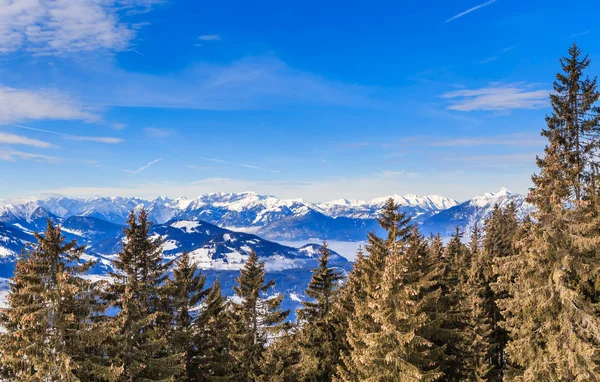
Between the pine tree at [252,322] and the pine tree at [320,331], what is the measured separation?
6.72 feet

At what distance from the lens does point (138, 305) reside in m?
19.9

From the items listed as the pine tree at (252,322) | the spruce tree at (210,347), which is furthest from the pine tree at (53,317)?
the pine tree at (252,322)

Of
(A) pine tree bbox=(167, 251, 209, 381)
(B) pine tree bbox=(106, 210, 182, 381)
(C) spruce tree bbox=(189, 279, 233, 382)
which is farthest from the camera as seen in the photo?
(C) spruce tree bbox=(189, 279, 233, 382)

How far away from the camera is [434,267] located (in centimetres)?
2267

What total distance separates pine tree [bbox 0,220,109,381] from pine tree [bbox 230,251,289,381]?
11.4m

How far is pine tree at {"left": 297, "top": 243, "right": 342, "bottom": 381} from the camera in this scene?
26.6 metres

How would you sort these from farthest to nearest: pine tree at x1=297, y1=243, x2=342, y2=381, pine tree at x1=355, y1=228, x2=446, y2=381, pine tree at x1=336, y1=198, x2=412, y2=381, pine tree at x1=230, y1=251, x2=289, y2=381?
pine tree at x1=230, y1=251, x2=289, y2=381 → pine tree at x1=297, y1=243, x2=342, y2=381 → pine tree at x1=336, y1=198, x2=412, y2=381 → pine tree at x1=355, y1=228, x2=446, y2=381

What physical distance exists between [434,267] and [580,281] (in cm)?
700

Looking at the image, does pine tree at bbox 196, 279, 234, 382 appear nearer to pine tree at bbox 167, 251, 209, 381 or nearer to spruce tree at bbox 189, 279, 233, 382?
spruce tree at bbox 189, 279, 233, 382

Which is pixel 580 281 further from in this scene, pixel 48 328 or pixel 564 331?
pixel 48 328

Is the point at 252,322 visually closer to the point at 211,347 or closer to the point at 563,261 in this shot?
the point at 211,347

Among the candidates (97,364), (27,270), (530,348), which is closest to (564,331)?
(530,348)

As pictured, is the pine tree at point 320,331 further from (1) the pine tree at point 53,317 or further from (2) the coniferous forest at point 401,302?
(1) the pine tree at point 53,317

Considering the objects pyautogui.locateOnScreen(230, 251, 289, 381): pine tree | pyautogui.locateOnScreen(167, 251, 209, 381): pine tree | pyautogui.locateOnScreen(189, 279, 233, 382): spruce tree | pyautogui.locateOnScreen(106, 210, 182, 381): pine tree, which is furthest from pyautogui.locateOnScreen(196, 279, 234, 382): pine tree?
pyautogui.locateOnScreen(106, 210, 182, 381): pine tree
